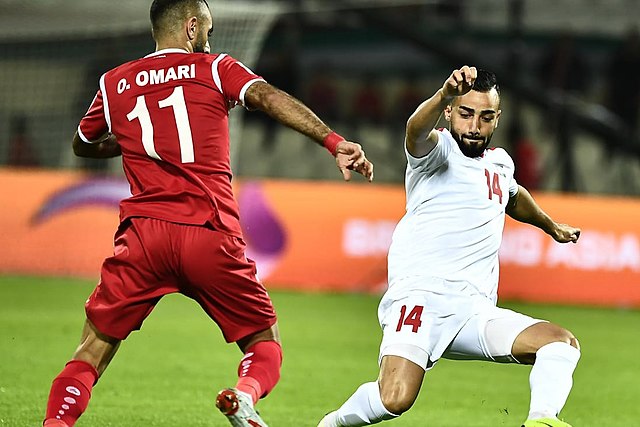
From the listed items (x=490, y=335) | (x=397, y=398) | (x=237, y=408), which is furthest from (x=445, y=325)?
(x=237, y=408)

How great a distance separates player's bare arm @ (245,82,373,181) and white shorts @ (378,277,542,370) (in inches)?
44.1

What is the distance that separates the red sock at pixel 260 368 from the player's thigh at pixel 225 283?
8 cm

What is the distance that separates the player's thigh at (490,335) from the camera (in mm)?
5586

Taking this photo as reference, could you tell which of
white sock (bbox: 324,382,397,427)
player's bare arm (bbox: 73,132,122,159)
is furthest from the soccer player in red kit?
white sock (bbox: 324,382,397,427)

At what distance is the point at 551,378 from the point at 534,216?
1424mm

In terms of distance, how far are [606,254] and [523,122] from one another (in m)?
6.24

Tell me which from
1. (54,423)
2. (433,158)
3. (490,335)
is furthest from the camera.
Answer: (433,158)

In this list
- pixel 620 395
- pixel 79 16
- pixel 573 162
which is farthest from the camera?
pixel 573 162

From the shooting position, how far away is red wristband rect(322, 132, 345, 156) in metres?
4.81

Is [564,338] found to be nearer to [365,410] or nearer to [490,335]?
[490,335]

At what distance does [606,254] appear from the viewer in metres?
15.1

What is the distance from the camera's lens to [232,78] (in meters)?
5.18

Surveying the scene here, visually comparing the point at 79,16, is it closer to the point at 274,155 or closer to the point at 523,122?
the point at 274,155

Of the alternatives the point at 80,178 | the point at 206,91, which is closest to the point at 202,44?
the point at 206,91
